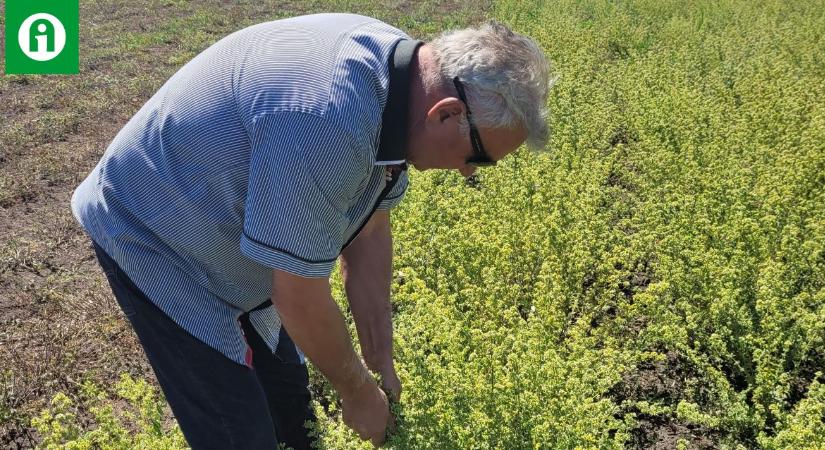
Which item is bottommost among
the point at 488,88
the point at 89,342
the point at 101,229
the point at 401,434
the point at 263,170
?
the point at 89,342

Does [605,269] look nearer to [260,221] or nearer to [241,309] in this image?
[241,309]

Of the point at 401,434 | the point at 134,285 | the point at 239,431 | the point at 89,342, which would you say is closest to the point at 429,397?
the point at 401,434

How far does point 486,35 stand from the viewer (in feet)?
5.96

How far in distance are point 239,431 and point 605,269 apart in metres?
2.37

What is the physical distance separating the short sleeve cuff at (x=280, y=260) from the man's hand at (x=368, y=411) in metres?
0.48

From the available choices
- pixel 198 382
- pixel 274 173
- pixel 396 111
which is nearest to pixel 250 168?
pixel 274 173

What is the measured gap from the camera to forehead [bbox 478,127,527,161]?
1.84 meters

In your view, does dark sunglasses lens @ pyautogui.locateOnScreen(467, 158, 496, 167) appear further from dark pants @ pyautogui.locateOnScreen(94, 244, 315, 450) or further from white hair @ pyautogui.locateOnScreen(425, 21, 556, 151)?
dark pants @ pyautogui.locateOnScreen(94, 244, 315, 450)

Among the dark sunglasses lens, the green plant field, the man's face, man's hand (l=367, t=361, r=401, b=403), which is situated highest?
the man's face

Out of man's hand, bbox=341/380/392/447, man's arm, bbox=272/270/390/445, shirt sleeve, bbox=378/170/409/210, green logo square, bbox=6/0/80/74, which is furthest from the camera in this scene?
green logo square, bbox=6/0/80/74

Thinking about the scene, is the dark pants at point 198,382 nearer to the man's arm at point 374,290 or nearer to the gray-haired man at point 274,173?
the gray-haired man at point 274,173

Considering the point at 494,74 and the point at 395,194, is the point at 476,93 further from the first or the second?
the point at 395,194

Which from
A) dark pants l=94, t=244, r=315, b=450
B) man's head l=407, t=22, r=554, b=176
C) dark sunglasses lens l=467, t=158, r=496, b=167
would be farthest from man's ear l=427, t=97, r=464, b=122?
dark pants l=94, t=244, r=315, b=450

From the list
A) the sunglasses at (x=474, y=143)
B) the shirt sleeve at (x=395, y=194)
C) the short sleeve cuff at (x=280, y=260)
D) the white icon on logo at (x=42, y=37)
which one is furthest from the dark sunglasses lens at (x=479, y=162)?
the white icon on logo at (x=42, y=37)
